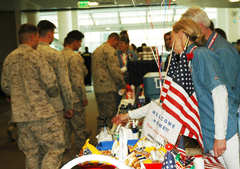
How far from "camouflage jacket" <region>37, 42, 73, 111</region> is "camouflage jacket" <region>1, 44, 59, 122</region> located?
466 millimetres

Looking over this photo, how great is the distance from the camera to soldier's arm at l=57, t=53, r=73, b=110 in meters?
3.18

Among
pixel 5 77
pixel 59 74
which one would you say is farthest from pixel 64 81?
pixel 5 77

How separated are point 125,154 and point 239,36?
10103 mm

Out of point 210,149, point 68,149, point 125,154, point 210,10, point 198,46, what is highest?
point 210,10

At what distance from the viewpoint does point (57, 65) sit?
10.4 feet

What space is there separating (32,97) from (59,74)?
0.67 m

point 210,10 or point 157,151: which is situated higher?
point 210,10

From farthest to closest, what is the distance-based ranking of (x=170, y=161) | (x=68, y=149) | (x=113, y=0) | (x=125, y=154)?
(x=113, y=0) < (x=68, y=149) < (x=125, y=154) < (x=170, y=161)

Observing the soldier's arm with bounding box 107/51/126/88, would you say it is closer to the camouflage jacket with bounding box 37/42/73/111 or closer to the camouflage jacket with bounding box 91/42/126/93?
the camouflage jacket with bounding box 91/42/126/93

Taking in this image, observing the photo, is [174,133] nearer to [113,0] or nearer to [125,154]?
[125,154]

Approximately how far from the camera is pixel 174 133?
1351 mm

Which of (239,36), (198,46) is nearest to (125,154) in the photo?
(198,46)

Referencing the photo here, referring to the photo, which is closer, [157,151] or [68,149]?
[157,151]

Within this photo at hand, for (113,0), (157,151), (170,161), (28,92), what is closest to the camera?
(170,161)
